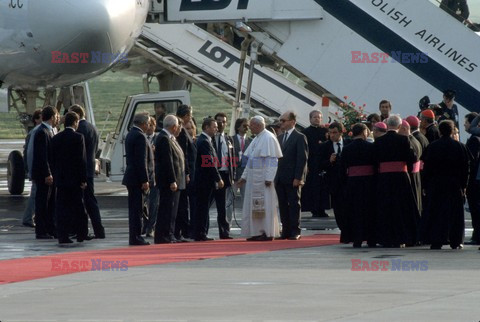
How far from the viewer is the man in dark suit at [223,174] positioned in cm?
1848

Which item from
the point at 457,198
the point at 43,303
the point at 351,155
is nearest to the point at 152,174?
the point at 351,155

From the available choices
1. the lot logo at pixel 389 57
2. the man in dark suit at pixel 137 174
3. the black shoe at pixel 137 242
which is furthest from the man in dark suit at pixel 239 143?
the lot logo at pixel 389 57

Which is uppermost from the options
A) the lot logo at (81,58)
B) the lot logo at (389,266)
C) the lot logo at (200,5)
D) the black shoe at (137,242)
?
the lot logo at (200,5)

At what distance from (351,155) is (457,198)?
4.73ft

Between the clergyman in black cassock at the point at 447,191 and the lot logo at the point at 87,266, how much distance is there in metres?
4.02

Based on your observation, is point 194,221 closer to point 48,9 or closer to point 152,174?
point 152,174

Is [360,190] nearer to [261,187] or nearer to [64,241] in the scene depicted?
[261,187]

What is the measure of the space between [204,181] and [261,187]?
91 centimetres

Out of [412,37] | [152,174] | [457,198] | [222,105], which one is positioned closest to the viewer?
[457,198]

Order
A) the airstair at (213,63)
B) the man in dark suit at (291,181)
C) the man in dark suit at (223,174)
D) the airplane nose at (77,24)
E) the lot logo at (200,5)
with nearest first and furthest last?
the man in dark suit at (291,181), the man in dark suit at (223,174), the airplane nose at (77,24), the lot logo at (200,5), the airstair at (213,63)

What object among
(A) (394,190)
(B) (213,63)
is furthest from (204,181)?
(B) (213,63)

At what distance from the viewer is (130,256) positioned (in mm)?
15406

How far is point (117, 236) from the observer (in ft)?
61.0

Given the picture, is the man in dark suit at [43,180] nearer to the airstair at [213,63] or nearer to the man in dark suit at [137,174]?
the man in dark suit at [137,174]
